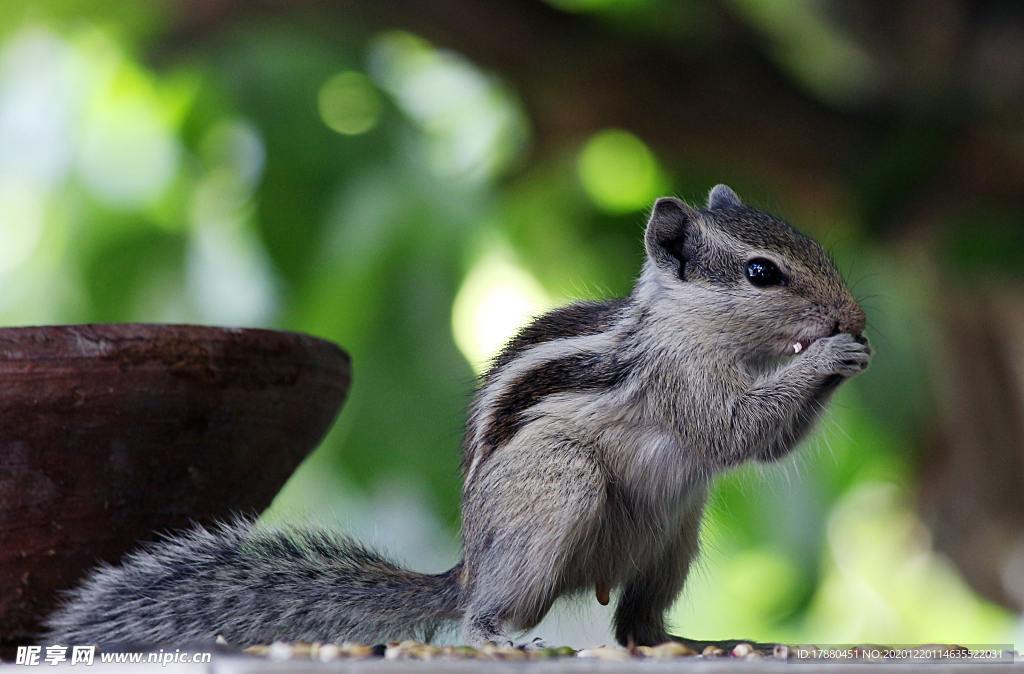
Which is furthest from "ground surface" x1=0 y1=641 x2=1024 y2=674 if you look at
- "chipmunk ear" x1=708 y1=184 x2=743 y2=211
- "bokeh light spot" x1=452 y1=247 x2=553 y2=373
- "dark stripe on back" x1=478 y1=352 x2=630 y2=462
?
"bokeh light spot" x1=452 y1=247 x2=553 y2=373

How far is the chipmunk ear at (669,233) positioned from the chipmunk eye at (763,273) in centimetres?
7

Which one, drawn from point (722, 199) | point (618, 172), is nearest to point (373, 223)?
point (618, 172)

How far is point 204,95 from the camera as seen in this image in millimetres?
2512

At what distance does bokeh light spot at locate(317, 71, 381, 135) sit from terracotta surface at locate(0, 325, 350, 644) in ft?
3.94

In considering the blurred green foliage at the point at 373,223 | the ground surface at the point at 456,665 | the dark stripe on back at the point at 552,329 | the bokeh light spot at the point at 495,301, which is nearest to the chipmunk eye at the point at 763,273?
the dark stripe on back at the point at 552,329

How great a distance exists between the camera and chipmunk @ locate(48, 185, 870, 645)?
3.78 ft

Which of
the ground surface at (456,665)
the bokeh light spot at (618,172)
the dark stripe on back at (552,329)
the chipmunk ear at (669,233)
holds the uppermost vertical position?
the bokeh light spot at (618,172)

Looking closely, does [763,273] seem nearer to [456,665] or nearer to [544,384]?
[544,384]

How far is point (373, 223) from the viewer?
7.22 feet

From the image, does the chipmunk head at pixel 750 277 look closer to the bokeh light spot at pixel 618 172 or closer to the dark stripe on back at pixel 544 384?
the dark stripe on back at pixel 544 384

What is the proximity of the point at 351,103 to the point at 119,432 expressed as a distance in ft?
4.59

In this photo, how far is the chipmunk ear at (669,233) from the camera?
1.28 metres

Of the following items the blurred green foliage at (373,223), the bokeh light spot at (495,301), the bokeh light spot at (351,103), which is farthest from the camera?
the bokeh light spot at (495,301)

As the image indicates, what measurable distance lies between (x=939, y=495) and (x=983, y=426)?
0.23 meters
